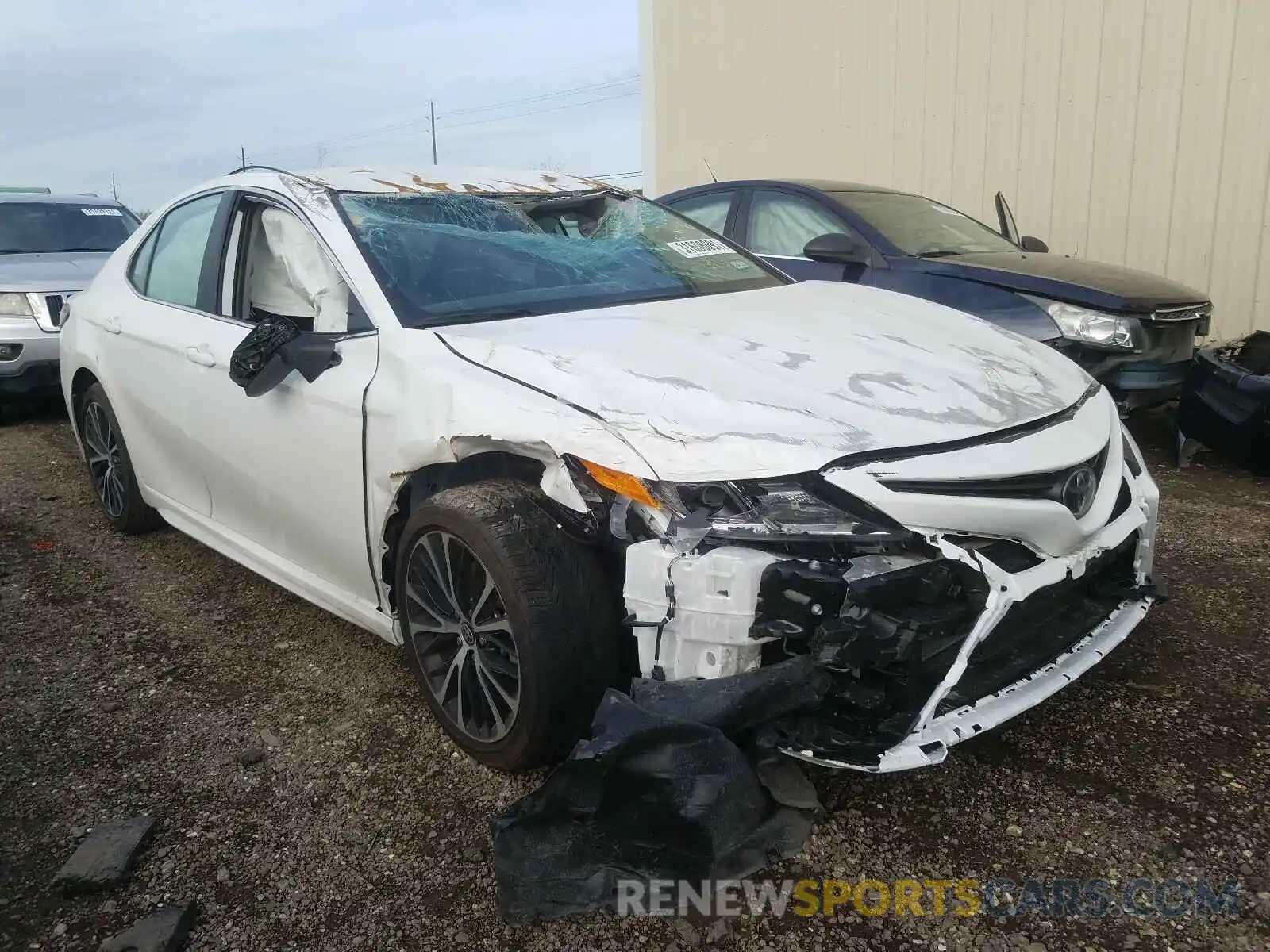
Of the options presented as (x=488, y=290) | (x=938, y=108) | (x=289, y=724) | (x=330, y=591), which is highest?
(x=938, y=108)

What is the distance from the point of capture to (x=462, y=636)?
8.40 ft

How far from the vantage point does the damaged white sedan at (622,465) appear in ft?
6.77

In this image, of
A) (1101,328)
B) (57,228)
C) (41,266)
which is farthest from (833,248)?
(57,228)

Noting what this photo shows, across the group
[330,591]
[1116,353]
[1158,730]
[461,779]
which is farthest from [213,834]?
[1116,353]

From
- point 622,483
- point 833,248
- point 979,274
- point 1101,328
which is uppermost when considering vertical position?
point 833,248

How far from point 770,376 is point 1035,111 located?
276 inches

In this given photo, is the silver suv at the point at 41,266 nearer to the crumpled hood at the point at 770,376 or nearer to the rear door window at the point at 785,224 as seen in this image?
the rear door window at the point at 785,224

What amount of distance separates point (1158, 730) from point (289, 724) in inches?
94.8

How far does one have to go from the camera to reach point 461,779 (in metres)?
2.59

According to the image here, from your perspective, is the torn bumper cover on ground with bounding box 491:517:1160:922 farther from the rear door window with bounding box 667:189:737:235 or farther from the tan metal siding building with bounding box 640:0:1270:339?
the tan metal siding building with bounding box 640:0:1270:339

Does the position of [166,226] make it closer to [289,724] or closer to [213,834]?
[289,724]

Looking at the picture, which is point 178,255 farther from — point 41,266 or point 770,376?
point 41,266

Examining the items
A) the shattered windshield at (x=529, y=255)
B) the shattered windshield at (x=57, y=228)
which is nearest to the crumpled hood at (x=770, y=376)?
the shattered windshield at (x=529, y=255)

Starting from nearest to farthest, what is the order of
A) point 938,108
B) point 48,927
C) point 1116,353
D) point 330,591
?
point 48,927, point 330,591, point 1116,353, point 938,108
